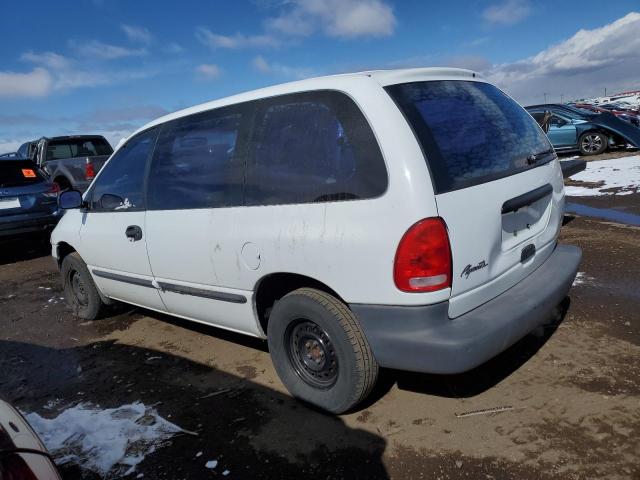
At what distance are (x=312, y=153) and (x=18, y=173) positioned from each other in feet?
23.8

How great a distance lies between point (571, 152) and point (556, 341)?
42.1 ft

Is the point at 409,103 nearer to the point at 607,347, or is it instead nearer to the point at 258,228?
the point at 258,228

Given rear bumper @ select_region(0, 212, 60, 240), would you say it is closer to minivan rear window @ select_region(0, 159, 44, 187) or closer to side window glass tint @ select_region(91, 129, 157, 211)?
minivan rear window @ select_region(0, 159, 44, 187)

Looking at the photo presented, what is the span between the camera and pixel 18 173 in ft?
26.1

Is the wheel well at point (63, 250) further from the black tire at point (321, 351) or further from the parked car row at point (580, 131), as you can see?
the parked car row at point (580, 131)

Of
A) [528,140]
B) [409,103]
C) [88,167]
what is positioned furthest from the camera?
[88,167]

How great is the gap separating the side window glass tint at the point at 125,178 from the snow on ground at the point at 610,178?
7694mm

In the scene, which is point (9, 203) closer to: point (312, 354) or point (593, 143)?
point (312, 354)

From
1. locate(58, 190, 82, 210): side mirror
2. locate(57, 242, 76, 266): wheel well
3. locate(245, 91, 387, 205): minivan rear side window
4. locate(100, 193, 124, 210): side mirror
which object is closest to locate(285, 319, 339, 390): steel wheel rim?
locate(245, 91, 387, 205): minivan rear side window

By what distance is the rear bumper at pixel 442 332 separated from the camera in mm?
2295

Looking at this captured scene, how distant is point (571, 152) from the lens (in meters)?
14.4

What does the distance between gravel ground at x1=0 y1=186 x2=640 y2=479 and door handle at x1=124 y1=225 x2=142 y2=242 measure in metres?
0.98

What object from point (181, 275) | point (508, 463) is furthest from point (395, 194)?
point (181, 275)

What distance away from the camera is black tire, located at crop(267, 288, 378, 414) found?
2.53m
